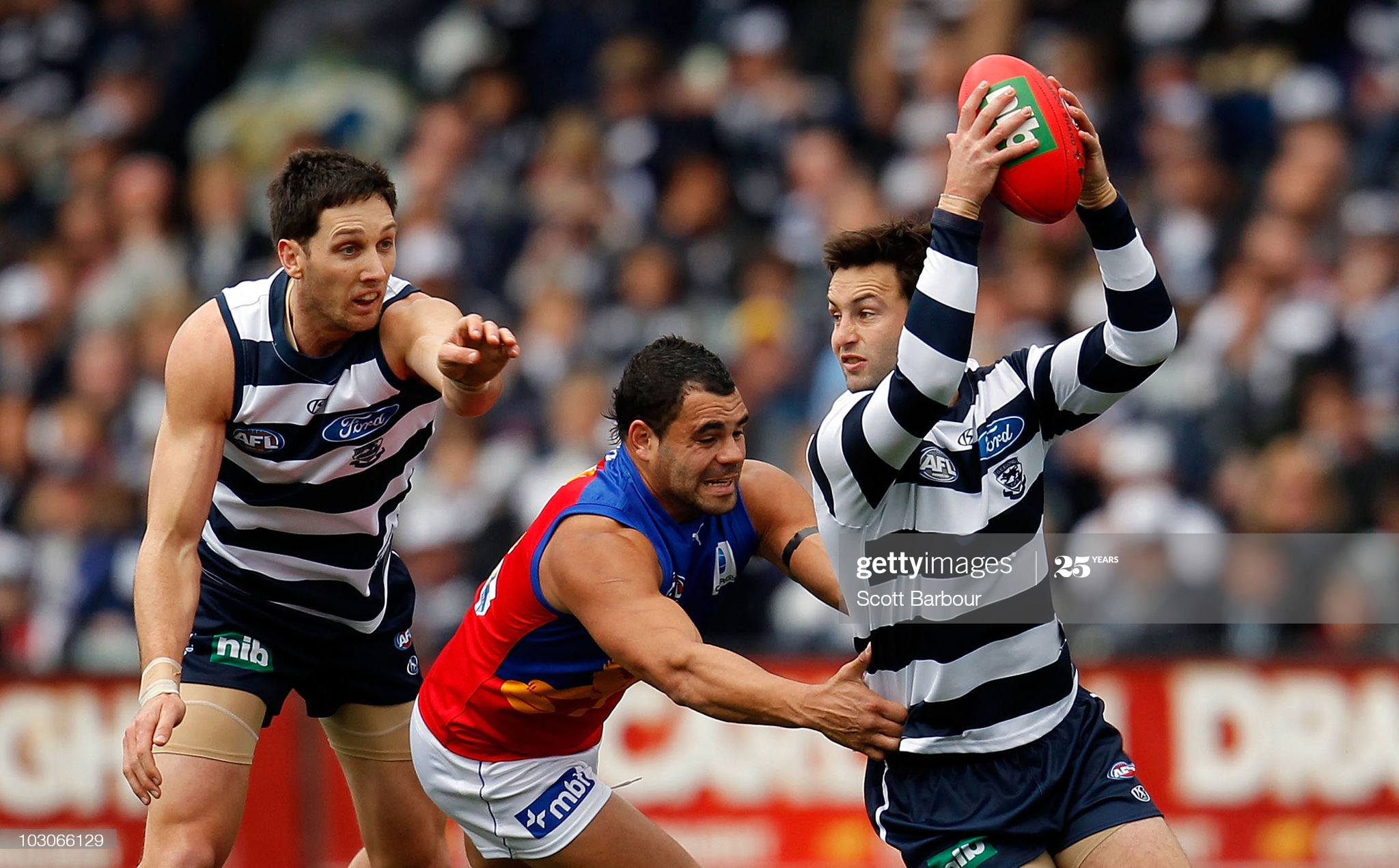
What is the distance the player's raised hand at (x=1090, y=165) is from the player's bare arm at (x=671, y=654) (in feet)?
4.63

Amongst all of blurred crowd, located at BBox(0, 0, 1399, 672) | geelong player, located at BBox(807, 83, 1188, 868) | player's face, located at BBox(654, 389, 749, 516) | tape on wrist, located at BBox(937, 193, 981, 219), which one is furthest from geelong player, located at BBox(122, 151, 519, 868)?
blurred crowd, located at BBox(0, 0, 1399, 672)

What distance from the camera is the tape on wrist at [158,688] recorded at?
4934 millimetres

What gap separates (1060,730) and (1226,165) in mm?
6866

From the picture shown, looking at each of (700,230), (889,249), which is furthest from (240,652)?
(700,230)

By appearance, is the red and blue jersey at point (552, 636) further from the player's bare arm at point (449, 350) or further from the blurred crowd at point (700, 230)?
the blurred crowd at point (700, 230)

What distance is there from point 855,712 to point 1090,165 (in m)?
1.59

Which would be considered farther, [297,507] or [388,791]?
[388,791]

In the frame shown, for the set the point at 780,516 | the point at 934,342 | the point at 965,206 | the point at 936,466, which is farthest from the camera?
the point at 780,516

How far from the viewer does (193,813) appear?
17.7 ft

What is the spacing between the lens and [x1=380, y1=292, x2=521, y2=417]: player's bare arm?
4.84 meters

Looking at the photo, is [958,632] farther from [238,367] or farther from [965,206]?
[238,367]

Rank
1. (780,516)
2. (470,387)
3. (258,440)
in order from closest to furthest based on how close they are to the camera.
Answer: (470,387) < (780,516) < (258,440)

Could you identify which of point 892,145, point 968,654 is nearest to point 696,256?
point 892,145

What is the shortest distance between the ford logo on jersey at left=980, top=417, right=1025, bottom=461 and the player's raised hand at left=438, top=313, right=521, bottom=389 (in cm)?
131
